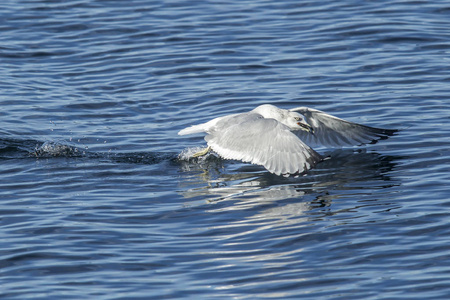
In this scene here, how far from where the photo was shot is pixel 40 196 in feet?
30.9

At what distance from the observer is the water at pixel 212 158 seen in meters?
7.20

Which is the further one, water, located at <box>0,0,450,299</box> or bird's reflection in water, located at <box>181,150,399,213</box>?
bird's reflection in water, located at <box>181,150,399,213</box>

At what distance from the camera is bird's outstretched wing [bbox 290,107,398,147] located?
36.3 ft

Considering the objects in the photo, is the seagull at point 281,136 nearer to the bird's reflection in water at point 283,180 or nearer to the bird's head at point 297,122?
the bird's head at point 297,122

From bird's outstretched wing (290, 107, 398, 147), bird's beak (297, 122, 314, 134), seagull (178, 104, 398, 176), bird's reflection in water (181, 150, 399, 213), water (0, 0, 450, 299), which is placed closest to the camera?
water (0, 0, 450, 299)

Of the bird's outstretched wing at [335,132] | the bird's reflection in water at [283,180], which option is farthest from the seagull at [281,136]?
the bird's reflection in water at [283,180]

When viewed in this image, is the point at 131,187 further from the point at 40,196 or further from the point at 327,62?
the point at 327,62

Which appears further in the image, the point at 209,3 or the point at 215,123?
the point at 209,3

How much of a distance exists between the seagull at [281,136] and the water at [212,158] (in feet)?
0.83

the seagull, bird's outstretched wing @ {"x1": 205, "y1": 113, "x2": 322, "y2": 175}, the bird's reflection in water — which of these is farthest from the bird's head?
the bird's reflection in water

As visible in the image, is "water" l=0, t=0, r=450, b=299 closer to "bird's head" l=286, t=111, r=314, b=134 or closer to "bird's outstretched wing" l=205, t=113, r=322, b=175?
"bird's outstretched wing" l=205, t=113, r=322, b=175

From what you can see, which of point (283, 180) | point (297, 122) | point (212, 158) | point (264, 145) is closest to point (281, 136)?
point (264, 145)

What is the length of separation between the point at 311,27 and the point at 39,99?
21.1 feet

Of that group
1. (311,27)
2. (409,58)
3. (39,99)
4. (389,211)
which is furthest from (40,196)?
(311,27)
